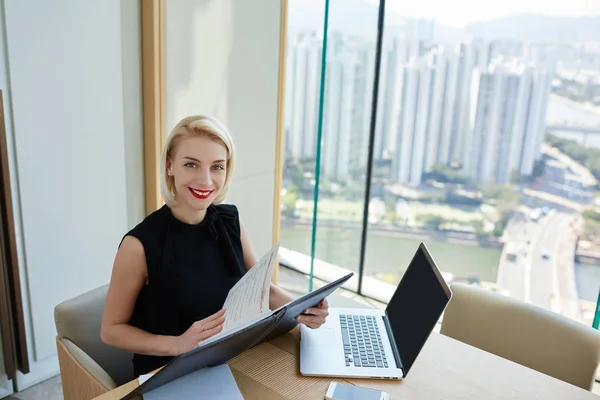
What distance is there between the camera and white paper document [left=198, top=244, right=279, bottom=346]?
3.91 ft

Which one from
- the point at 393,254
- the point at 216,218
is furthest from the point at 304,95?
the point at 216,218

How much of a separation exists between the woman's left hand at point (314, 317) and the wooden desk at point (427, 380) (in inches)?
2.5

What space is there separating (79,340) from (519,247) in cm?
235

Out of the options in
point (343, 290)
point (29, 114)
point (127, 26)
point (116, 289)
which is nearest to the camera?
point (116, 289)

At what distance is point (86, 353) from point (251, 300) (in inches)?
24.3

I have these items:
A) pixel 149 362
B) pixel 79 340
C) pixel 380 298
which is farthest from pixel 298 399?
pixel 380 298

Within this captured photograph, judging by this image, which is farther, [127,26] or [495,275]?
[495,275]

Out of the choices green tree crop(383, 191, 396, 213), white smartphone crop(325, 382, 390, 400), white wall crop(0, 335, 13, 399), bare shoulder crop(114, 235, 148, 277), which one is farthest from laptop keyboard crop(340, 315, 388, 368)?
green tree crop(383, 191, 396, 213)

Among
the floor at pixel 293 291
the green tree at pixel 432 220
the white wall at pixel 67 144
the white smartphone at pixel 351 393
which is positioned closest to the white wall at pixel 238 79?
the white wall at pixel 67 144

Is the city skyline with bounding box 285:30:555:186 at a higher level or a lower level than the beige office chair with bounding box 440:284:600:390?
higher

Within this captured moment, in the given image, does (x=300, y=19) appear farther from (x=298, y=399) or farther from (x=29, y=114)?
(x=298, y=399)

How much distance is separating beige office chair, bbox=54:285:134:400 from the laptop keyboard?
1.98ft

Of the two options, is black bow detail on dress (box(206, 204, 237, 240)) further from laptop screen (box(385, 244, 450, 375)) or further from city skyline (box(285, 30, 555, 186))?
city skyline (box(285, 30, 555, 186))

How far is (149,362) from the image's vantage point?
60.6 inches
